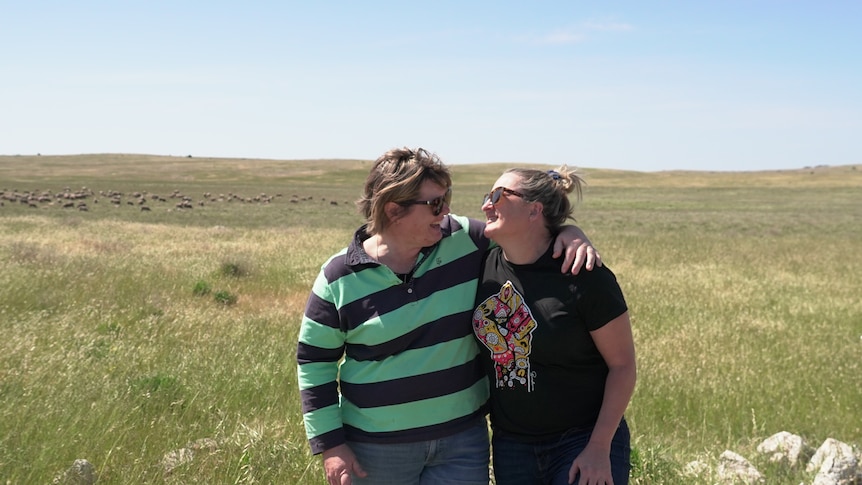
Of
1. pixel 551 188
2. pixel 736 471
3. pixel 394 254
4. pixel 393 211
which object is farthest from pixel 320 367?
pixel 736 471

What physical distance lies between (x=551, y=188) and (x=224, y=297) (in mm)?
9007

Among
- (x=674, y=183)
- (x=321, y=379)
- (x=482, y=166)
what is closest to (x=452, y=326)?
(x=321, y=379)

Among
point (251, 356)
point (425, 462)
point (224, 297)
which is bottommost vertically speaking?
point (224, 297)

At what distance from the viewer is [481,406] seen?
304 cm

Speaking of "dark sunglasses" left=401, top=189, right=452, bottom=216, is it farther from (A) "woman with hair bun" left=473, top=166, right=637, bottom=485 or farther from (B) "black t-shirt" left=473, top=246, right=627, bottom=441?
(B) "black t-shirt" left=473, top=246, right=627, bottom=441

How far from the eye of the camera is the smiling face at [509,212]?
111 inches

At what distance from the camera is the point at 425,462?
289cm

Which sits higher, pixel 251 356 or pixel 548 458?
pixel 548 458

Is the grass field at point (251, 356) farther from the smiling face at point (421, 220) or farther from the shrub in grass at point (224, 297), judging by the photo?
the smiling face at point (421, 220)

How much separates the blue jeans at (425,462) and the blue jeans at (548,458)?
99mm

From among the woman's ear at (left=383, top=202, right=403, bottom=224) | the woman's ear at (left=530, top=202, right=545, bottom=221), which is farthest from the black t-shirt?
the woman's ear at (left=383, top=202, right=403, bottom=224)

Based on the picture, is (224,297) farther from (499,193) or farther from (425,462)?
(499,193)

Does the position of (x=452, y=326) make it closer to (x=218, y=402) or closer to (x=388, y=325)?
(x=388, y=325)

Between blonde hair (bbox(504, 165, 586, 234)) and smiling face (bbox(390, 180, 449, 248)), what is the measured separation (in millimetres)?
346
